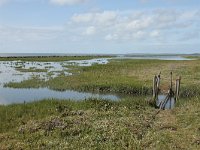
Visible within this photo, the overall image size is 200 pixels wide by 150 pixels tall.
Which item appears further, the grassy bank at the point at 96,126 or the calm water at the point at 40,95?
the calm water at the point at 40,95

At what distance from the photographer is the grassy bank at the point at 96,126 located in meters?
15.4

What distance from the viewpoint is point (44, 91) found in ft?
125

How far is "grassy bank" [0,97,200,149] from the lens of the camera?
15.4 m

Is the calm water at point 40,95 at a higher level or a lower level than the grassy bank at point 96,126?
lower

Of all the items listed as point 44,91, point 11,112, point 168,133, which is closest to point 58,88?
point 44,91

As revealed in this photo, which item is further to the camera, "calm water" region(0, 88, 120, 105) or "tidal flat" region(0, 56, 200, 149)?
"calm water" region(0, 88, 120, 105)

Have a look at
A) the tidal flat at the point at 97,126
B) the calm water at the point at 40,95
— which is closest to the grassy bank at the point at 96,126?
the tidal flat at the point at 97,126

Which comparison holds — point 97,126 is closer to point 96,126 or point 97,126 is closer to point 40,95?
point 96,126

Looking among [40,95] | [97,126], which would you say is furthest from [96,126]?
[40,95]

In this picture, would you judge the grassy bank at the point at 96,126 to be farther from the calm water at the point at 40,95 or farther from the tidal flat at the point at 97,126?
the calm water at the point at 40,95

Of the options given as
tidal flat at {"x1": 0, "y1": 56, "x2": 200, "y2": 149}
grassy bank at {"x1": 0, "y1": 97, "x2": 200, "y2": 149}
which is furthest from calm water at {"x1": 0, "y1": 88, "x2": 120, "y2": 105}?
grassy bank at {"x1": 0, "y1": 97, "x2": 200, "y2": 149}

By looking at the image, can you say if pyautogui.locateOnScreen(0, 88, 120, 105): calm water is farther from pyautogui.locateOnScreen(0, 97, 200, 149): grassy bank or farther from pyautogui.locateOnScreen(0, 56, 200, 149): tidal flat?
pyautogui.locateOnScreen(0, 97, 200, 149): grassy bank

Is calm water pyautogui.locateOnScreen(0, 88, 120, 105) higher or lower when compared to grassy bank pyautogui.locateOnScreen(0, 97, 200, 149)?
lower

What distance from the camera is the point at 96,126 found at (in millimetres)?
17750
